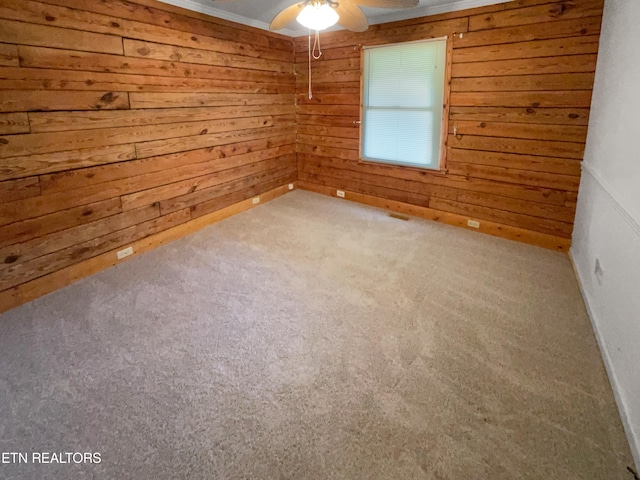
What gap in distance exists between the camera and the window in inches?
152

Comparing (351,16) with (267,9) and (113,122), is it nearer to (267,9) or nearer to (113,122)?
(267,9)

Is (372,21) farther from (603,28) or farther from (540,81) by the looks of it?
(603,28)

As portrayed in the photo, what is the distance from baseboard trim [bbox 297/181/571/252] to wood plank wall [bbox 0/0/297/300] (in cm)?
135

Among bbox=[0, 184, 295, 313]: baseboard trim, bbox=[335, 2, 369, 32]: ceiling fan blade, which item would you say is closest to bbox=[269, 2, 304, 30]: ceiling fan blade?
bbox=[335, 2, 369, 32]: ceiling fan blade


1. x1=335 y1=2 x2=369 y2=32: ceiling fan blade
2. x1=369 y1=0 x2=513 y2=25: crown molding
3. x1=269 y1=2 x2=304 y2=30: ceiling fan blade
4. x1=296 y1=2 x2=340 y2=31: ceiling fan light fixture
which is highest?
x1=369 y1=0 x2=513 y2=25: crown molding

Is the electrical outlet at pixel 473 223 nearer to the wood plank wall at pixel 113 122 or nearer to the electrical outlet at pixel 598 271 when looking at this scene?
the electrical outlet at pixel 598 271

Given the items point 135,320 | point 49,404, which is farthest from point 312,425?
point 135,320

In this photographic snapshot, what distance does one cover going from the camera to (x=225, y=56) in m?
3.89

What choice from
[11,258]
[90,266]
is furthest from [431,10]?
[11,258]

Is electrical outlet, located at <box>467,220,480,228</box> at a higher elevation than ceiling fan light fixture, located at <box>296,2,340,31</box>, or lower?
lower

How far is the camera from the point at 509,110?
135 inches

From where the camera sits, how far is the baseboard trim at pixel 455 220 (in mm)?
3463

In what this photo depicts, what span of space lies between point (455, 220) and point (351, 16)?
2316 millimetres

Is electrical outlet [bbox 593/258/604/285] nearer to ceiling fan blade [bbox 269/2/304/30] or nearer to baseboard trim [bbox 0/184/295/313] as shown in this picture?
ceiling fan blade [bbox 269/2/304/30]
